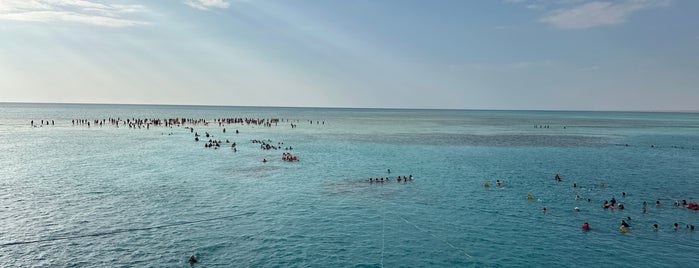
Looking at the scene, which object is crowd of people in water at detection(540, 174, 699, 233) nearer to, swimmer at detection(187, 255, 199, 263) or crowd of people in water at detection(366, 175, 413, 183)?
crowd of people in water at detection(366, 175, 413, 183)

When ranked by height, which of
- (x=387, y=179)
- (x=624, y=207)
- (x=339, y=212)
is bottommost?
(x=339, y=212)

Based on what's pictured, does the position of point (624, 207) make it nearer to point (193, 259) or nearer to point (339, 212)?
point (339, 212)

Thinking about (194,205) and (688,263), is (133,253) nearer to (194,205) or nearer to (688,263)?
(194,205)

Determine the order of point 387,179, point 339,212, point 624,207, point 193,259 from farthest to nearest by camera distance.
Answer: point 387,179, point 624,207, point 339,212, point 193,259

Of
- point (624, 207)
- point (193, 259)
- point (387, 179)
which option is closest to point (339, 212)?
point (193, 259)

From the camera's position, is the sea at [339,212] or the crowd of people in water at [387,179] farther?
the crowd of people in water at [387,179]

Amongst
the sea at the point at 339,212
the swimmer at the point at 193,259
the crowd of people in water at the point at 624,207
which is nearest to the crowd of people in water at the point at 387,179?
the sea at the point at 339,212

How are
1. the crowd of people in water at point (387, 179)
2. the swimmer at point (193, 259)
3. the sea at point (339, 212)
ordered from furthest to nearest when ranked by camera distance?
the crowd of people in water at point (387, 179) → the sea at point (339, 212) → the swimmer at point (193, 259)

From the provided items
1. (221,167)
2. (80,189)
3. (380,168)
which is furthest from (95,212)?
(380,168)

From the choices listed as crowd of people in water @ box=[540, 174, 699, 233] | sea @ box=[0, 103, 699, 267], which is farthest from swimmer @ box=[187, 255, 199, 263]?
crowd of people in water @ box=[540, 174, 699, 233]

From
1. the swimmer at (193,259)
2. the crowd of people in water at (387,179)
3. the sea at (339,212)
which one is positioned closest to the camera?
the swimmer at (193,259)

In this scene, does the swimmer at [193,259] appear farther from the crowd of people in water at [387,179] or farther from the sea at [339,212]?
the crowd of people in water at [387,179]
